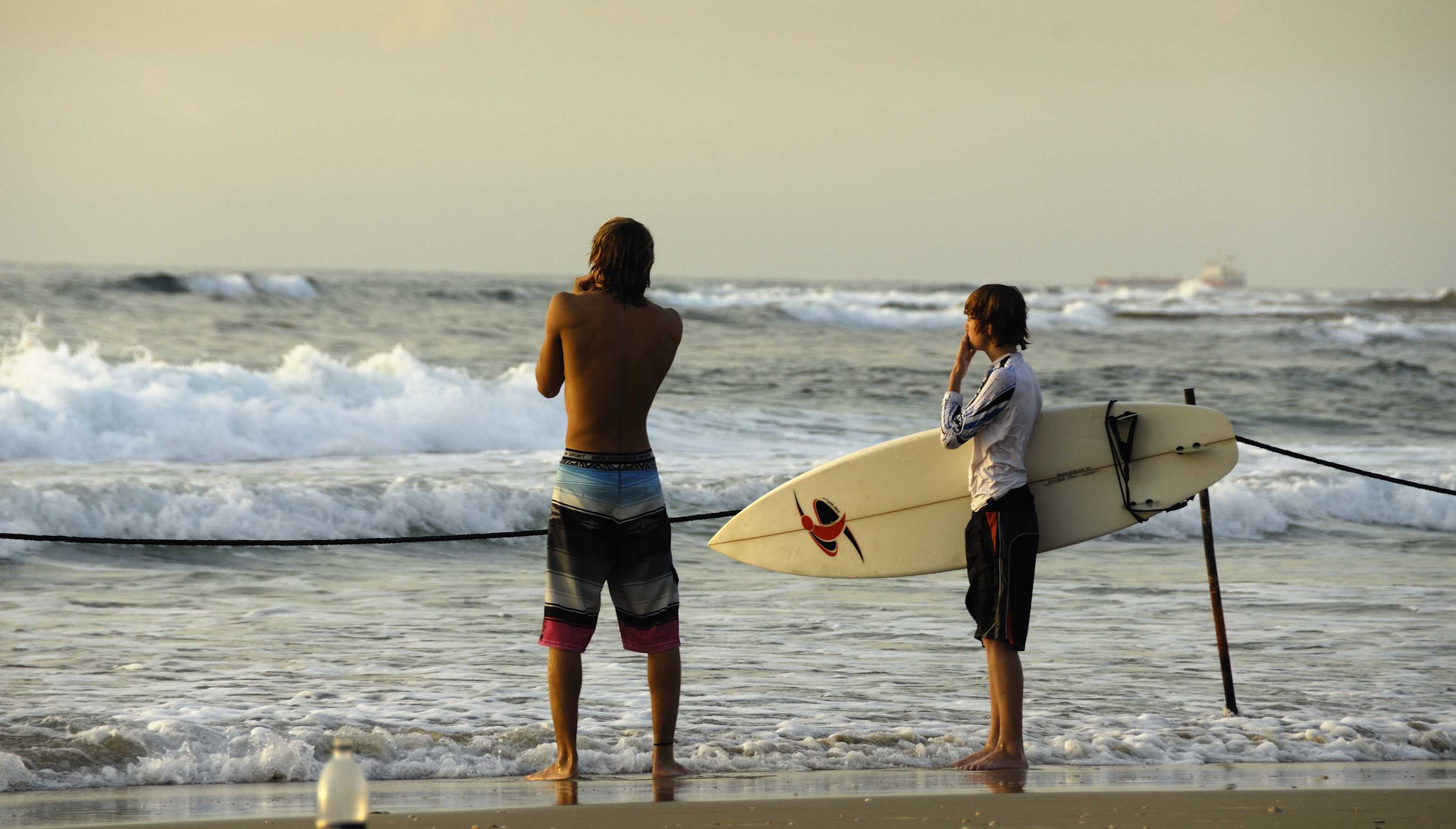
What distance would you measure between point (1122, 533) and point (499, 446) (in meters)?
6.71

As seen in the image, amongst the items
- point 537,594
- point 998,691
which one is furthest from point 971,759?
point 537,594

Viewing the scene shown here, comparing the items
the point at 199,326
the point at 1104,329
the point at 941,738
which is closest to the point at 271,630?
the point at 941,738

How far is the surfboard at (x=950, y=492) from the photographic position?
448 centimetres

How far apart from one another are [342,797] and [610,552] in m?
1.60

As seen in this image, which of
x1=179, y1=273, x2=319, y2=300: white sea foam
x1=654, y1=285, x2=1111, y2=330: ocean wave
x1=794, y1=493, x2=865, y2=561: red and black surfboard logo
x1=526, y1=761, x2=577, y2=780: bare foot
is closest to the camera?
x1=526, y1=761, x2=577, y2=780: bare foot

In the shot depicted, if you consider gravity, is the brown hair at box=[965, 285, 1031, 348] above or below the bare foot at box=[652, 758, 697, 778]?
above

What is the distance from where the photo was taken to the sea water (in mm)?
4258

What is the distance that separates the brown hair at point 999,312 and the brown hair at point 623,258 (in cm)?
95

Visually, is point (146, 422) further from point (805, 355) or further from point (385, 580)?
point (805, 355)

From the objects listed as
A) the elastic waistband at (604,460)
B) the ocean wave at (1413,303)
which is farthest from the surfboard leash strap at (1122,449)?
the ocean wave at (1413,303)

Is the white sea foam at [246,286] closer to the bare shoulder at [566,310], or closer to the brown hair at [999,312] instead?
the bare shoulder at [566,310]

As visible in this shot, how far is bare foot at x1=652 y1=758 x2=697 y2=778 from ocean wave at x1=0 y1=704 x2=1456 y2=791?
0.61 feet

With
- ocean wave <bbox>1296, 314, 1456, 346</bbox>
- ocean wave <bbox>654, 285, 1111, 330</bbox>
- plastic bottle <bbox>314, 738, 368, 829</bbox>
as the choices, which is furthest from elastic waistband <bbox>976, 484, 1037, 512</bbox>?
ocean wave <bbox>1296, 314, 1456, 346</bbox>

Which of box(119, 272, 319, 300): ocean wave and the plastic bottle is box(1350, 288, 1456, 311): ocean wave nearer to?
box(119, 272, 319, 300): ocean wave
